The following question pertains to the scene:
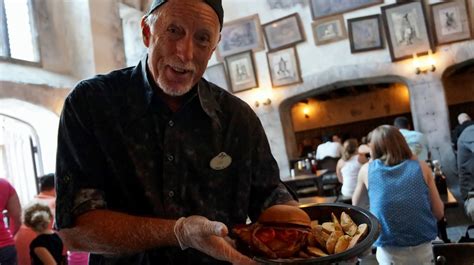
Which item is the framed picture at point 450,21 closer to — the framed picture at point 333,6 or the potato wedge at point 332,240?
the framed picture at point 333,6

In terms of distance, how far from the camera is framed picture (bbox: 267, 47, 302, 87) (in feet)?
31.2

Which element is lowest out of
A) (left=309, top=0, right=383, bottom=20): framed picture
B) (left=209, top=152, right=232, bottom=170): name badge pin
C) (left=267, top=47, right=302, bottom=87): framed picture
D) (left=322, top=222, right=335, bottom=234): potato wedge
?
(left=322, top=222, right=335, bottom=234): potato wedge

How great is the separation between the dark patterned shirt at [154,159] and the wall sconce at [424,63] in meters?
8.05

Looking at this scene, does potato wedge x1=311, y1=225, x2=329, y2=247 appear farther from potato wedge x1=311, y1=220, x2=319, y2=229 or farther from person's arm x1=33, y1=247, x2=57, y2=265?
person's arm x1=33, y1=247, x2=57, y2=265

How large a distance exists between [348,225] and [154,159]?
0.59m

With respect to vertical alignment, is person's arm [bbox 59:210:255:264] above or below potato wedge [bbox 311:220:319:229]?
above

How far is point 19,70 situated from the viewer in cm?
512

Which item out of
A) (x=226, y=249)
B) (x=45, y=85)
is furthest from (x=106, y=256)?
(x=45, y=85)

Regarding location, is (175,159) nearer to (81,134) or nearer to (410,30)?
(81,134)

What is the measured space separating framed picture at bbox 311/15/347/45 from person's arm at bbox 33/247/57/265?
24.6 ft

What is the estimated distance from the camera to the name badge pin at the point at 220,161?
50.2 inches

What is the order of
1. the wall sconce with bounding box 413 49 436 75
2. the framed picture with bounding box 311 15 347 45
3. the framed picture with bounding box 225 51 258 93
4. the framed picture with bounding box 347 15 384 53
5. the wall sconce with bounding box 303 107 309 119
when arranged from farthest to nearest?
the wall sconce with bounding box 303 107 309 119, the framed picture with bounding box 225 51 258 93, the framed picture with bounding box 311 15 347 45, the framed picture with bounding box 347 15 384 53, the wall sconce with bounding box 413 49 436 75

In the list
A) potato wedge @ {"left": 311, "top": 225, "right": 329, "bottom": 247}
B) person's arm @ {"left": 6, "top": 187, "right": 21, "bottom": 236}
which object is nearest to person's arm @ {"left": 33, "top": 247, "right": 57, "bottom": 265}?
person's arm @ {"left": 6, "top": 187, "right": 21, "bottom": 236}

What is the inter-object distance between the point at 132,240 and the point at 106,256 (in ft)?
0.64
